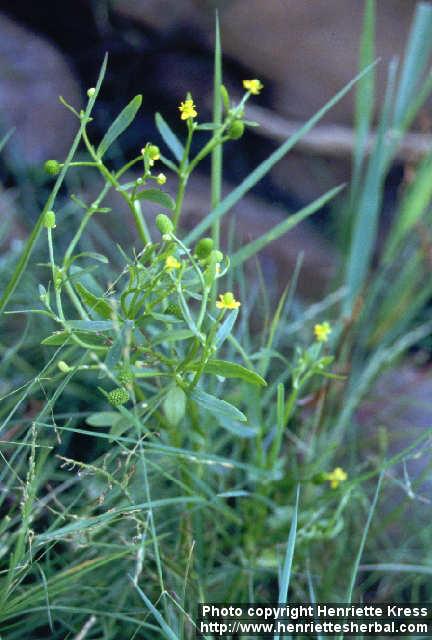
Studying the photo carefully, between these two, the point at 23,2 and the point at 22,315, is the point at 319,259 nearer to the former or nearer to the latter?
the point at 22,315

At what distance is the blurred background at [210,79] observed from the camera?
1396 millimetres

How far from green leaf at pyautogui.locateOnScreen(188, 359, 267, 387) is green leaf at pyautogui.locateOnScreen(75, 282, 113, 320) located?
0.33 feet

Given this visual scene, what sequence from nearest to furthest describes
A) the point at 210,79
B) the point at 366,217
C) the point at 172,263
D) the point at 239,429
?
the point at 172,263
the point at 239,429
the point at 366,217
the point at 210,79

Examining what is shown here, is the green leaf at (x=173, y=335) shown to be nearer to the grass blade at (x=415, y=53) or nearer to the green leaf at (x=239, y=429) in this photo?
the green leaf at (x=239, y=429)

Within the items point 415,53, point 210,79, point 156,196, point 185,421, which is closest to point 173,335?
point 156,196

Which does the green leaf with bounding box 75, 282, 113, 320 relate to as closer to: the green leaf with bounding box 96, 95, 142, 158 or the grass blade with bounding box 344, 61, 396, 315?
the green leaf with bounding box 96, 95, 142, 158

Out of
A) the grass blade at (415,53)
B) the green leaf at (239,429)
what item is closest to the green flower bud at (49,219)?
the green leaf at (239,429)

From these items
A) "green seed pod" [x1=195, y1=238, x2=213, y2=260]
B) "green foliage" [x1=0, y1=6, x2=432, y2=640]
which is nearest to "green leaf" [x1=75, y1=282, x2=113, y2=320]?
"green foliage" [x1=0, y1=6, x2=432, y2=640]

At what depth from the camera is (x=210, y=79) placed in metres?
1.49

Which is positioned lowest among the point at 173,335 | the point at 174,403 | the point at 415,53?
the point at 174,403

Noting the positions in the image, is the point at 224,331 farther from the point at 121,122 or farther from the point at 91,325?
the point at 121,122

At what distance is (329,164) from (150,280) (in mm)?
1020

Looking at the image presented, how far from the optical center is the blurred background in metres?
1.40

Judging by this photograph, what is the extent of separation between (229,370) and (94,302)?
0.50 ft
